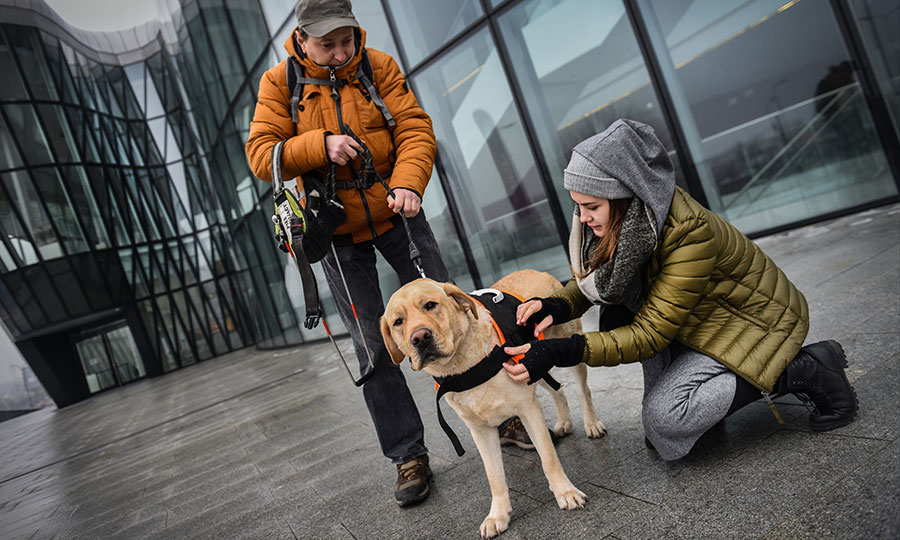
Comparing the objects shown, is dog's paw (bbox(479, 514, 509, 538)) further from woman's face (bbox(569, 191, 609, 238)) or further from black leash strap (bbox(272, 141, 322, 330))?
woman's face (bbox(569, 191, 609, 238))

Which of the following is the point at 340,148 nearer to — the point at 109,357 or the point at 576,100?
the point at 576,100

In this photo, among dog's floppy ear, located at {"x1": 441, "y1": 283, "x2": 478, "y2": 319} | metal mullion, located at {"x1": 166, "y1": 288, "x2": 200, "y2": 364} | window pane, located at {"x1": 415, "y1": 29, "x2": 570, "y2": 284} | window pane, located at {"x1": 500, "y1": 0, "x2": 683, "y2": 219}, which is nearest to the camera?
dog's floppy ear, located at {"x1": 441, "y1": 283, "x2": 478, "y2": 319}

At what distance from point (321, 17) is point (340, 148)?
0.67m

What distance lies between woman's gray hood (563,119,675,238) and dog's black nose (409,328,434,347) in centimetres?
88

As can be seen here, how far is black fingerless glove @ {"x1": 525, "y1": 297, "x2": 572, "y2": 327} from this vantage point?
2.79 meters

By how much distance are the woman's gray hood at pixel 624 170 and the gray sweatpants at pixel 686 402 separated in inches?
25.9

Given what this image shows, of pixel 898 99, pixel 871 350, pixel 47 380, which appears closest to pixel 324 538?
pixel 871 350

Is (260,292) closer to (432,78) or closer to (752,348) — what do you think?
(432,78)

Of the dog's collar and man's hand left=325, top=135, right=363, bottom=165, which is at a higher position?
man's hand left=325, top=135, right=363, bottom=165

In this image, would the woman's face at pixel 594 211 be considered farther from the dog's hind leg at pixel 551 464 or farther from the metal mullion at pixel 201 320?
the metal mullion at pixel 201 320

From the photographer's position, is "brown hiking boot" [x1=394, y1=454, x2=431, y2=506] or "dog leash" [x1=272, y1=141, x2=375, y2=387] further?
"brown hiking boot" [x1=394, y1=454, x2=431, y2=506]

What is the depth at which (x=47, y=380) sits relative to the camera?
78.6 ft

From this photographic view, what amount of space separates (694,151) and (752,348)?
6.72m

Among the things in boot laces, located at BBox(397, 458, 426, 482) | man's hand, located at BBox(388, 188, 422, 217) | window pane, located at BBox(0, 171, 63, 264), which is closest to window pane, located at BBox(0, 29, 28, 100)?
window pane, located at BBox(0, 171, 63, 264)
